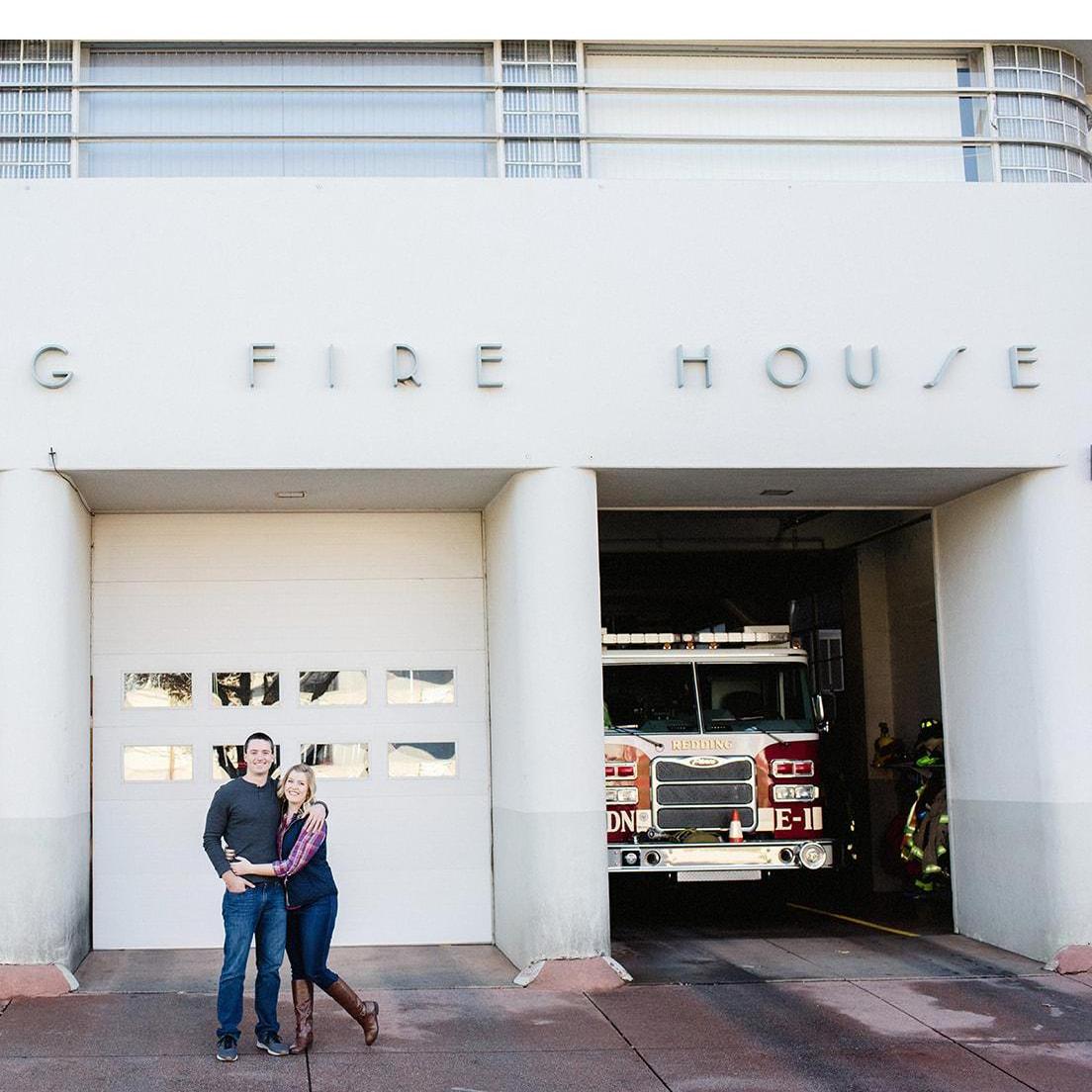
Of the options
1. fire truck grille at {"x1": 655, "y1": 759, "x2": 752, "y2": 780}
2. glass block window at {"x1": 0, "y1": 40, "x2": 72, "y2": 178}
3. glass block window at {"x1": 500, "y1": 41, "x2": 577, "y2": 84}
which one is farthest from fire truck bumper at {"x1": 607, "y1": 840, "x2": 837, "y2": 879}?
glass block window at {"x1": 0, "y1": 40, "x2": 72, "y2": 178}

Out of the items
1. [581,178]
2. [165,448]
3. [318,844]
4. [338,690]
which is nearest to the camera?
[318,844]

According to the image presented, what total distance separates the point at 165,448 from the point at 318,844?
12.2ft

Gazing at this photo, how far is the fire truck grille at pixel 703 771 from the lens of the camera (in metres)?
13.5

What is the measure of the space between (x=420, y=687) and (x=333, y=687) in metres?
0.73

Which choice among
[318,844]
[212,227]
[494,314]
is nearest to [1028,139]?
[494,314]

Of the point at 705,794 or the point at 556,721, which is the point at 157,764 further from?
the point at 705,794

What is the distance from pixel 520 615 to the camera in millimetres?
10719

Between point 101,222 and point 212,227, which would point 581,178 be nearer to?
point 212,227

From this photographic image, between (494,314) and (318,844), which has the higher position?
(494,314)

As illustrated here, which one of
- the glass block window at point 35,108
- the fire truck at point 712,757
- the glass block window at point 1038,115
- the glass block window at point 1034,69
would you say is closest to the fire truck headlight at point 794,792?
the fire truck at point 712,757

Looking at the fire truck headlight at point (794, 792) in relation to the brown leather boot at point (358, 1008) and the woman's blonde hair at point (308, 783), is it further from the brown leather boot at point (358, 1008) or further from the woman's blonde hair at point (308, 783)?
the woman's blonde hair at point (308, 783)

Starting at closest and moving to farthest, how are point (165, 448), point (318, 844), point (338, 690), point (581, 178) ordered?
point (318, 844) < point (165, 448) < point (581, 178) < point (338, 690)

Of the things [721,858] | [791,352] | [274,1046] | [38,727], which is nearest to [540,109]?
[791,352]

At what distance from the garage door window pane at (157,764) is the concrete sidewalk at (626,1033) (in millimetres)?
1428
